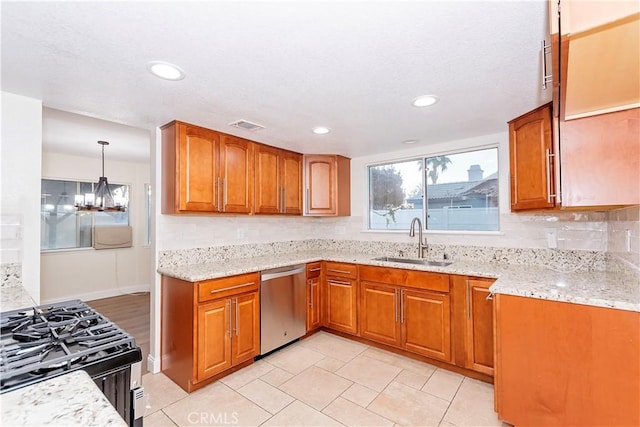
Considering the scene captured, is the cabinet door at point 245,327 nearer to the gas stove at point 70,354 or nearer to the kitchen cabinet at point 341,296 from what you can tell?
the kitchen cabinet at point 341,296

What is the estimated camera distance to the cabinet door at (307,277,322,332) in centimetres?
329

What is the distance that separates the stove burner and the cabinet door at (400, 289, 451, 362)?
2313mm

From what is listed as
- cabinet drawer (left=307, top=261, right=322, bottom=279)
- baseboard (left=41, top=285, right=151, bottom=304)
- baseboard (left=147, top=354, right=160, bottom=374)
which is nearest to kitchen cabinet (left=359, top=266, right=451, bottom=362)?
cabinet drawer (left=307, top=261, right=322, bottom=279)

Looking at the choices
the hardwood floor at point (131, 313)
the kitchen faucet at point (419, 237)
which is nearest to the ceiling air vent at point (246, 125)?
the kitchen faucet at point (419, 237)

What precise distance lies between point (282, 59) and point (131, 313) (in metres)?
4.29

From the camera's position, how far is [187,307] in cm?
237

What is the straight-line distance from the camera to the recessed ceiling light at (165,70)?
62.8 inches

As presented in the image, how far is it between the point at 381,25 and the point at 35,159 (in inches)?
93.6

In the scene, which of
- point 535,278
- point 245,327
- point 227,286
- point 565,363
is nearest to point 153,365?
point 245,327

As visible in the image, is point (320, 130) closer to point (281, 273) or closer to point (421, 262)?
point (281, 273)

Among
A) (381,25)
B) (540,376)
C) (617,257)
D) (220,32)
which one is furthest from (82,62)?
(617,257)

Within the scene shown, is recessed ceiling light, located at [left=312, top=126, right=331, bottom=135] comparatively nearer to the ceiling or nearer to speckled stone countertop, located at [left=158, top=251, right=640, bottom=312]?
the ceiling

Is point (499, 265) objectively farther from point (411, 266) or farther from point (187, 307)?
point (187, 307)

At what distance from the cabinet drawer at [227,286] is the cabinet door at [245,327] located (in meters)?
0.07
